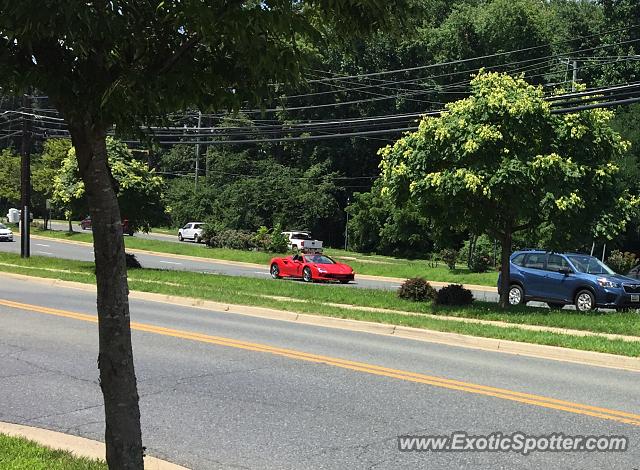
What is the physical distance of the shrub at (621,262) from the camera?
108 feet

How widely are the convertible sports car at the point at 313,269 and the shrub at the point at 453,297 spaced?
11220 mm

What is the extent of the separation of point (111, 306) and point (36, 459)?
223 cm

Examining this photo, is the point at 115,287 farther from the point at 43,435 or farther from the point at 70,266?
the point at 70,266

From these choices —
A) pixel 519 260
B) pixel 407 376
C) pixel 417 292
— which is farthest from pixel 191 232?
pixel 407 376

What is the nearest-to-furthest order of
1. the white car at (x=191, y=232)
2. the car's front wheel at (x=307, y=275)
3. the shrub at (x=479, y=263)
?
the car's front wheel at (x=307, y=275)
the shrub at (x=479, y=263)
the white car at (x=191, y=232)

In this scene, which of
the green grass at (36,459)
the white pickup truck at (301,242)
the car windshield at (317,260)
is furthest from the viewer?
the white pickup truck at (301,242)

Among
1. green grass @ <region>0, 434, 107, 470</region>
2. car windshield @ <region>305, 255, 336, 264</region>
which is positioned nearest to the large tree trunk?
green grass @ <region>0, 434, 107, 470</region>

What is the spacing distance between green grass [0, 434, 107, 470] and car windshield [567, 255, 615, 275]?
15853mm

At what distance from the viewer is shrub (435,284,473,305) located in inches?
658

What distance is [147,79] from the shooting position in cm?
328

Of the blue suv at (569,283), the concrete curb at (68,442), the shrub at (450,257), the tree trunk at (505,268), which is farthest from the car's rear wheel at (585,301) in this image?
the shrub at (450,257)

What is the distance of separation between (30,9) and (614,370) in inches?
369

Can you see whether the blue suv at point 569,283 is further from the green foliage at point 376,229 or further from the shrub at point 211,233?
the shrub at point 211,233

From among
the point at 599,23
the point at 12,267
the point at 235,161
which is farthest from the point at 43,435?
the point at 235,161
